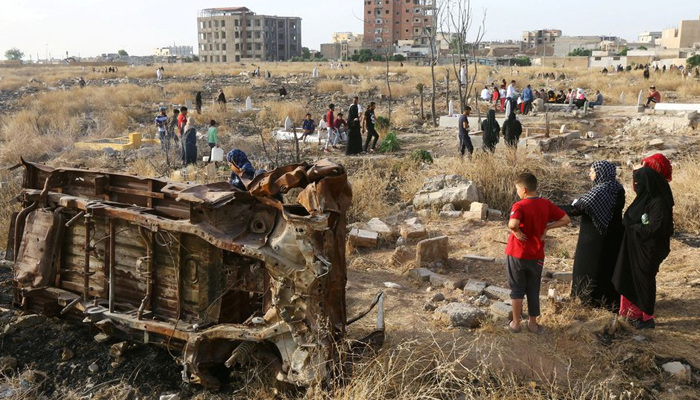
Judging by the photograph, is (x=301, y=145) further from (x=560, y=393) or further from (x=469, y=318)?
(x=560, y=393)

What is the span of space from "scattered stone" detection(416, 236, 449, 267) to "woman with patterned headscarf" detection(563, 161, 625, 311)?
1.99 meters

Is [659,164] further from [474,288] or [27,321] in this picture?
[27,321]

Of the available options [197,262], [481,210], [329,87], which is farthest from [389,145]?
[329,87]

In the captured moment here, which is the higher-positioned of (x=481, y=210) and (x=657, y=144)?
(x=657, y=144)

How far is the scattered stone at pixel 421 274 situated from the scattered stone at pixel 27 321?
13.8 ft

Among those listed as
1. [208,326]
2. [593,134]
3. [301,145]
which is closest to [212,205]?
[208,326]

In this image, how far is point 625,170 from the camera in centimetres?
1307

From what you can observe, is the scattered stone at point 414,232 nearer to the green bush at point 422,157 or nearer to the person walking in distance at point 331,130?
the green bush at point 422,157

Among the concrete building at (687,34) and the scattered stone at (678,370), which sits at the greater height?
the concrete building at (687,34)

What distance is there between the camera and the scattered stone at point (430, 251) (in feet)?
25.3

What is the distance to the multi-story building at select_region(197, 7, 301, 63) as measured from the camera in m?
98.9

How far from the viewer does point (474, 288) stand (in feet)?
22.3

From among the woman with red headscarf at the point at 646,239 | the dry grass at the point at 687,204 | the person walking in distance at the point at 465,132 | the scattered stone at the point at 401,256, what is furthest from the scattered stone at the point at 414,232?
the person walking in distance at the point at 465,132

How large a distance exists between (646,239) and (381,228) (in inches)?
165
